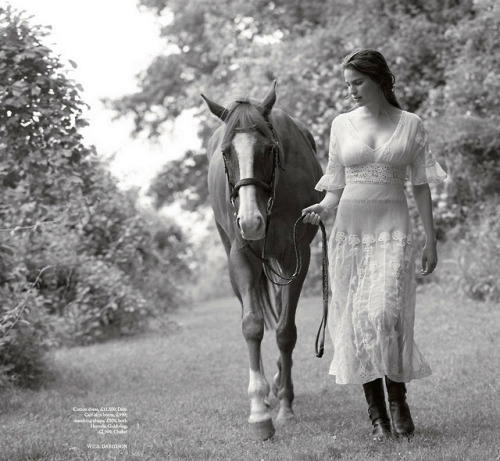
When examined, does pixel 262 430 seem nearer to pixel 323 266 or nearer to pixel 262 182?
pixel 323 266

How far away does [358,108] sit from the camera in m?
4.04

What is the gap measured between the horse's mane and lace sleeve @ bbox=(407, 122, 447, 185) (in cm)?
86

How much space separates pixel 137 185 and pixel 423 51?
18.8 feet

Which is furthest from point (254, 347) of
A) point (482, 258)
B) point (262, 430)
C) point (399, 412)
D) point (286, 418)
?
point (482, 258)

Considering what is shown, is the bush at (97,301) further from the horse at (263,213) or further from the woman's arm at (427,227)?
the woman's arm at (427,227)

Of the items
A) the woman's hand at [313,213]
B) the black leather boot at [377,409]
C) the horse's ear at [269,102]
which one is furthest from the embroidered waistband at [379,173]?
the black leather boot at [377,409]

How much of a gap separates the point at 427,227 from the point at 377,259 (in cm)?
36

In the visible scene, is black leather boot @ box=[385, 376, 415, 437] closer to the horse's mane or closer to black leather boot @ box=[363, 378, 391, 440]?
black leather boot @ box=[363, 378, 391, 440]

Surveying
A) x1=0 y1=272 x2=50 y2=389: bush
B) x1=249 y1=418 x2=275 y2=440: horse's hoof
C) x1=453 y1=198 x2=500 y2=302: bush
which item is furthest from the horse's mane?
x1=453 y1=198 x2=500 y2=302: bush

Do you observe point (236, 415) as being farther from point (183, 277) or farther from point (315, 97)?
point (183, 277)

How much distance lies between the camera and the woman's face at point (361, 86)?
150 inches

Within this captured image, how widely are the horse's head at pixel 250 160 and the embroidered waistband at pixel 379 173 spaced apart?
1.75ft

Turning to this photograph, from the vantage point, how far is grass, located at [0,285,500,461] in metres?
3.80

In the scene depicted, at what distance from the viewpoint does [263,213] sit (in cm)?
397
